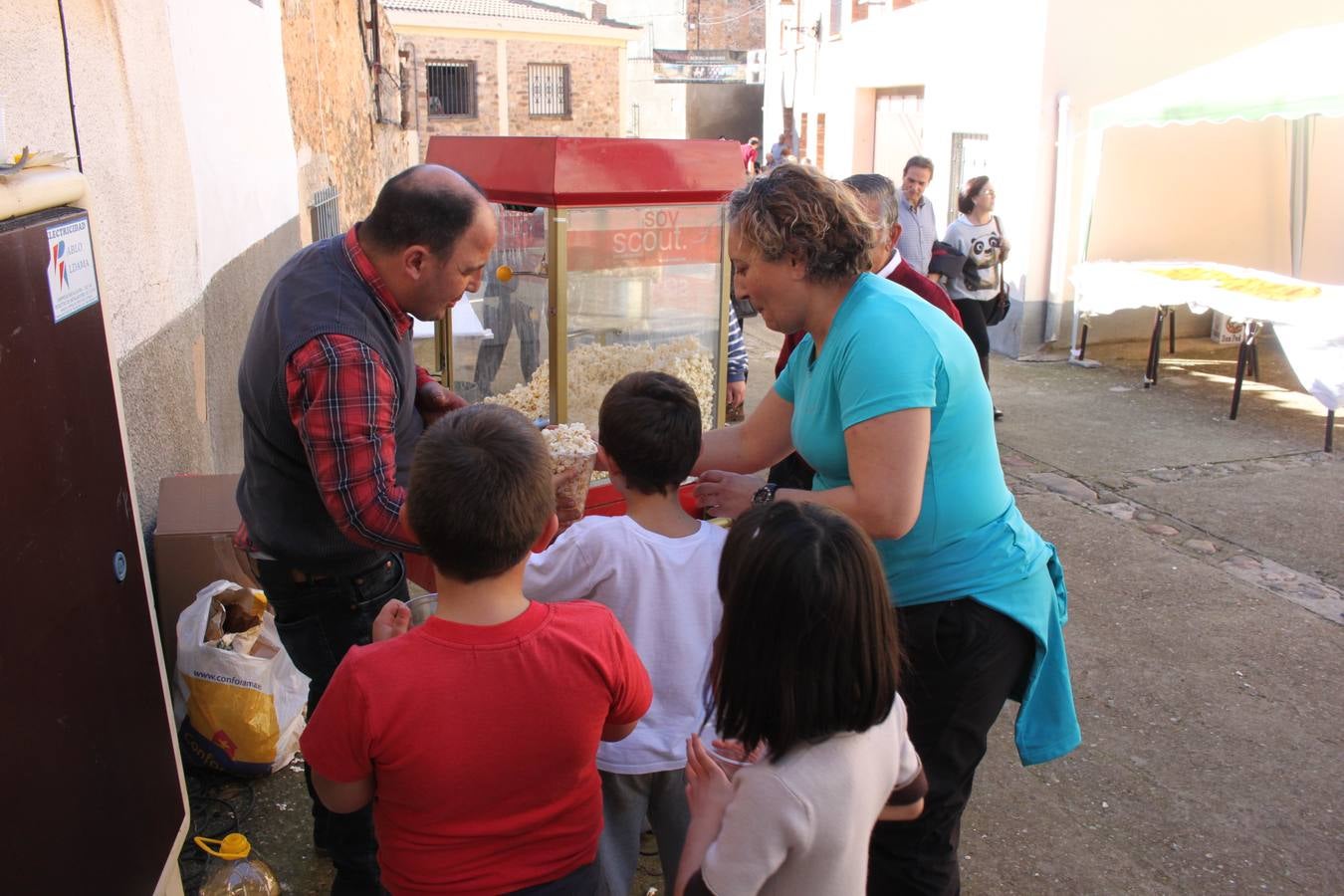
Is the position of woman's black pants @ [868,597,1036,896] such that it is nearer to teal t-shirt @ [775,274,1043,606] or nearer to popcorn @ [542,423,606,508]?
teal t-shirt @ [775,274,1043,606]

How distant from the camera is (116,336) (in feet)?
9.65

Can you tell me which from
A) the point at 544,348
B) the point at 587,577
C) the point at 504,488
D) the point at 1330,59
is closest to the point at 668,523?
the point at 587,577

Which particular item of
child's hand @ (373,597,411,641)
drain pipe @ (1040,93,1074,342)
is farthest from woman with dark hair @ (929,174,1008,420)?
child's hand @ (373,597,411,641)

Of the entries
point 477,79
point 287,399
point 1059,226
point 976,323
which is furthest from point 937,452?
point 477,79

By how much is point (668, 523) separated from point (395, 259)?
0.78 m

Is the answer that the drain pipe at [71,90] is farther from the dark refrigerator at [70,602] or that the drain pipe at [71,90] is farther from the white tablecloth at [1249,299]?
the white tablecloth at [1249,299]

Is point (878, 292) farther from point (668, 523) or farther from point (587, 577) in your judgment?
point (587, 577)

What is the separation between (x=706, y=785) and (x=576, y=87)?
105 feet

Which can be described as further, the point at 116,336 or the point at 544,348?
the point at 544,348

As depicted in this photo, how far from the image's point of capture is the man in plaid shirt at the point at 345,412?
78.2 inches

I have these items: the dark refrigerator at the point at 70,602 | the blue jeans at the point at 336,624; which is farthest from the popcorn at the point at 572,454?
the dark refrigerator at the point at 70,602

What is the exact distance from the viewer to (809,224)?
78.0 inches

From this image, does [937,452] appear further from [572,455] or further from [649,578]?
[572,455]

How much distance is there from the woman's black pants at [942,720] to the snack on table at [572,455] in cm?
89
